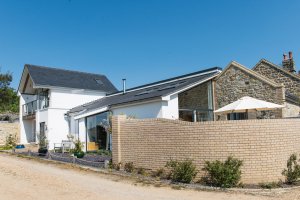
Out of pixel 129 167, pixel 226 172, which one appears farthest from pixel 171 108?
pixel 226 172

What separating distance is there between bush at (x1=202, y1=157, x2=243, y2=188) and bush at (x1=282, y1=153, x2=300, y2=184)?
1.76m

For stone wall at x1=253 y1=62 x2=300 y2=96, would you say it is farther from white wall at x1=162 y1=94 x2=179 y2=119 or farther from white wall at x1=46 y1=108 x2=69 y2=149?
white wall at x1=46 y1=108 x2=69 y2=149

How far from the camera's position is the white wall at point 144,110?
16328 mm

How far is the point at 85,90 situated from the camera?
2808cm

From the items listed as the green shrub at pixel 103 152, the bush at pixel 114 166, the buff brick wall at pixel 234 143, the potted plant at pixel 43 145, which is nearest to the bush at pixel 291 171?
the buff brick wall at pixel 234 143

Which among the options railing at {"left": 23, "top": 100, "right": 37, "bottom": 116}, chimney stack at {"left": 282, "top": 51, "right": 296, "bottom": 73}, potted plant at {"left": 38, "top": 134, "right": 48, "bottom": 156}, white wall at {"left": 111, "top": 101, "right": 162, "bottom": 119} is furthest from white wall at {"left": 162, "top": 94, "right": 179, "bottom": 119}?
railing at {"left": 23, "top": 100, "right": 37, "bottom": 116}

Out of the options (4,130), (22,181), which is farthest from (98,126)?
(4,130)

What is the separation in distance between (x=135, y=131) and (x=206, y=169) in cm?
376

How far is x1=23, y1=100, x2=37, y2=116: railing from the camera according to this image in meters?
28.8

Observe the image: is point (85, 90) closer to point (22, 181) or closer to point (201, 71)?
point (201, 71)

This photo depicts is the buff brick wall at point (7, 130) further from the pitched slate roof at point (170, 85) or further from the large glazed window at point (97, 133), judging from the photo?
the pitched slate roof at point (170, 85)

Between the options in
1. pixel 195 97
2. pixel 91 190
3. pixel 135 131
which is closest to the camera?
pixel 91 190

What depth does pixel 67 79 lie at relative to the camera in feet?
93.3

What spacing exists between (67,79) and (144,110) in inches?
544
